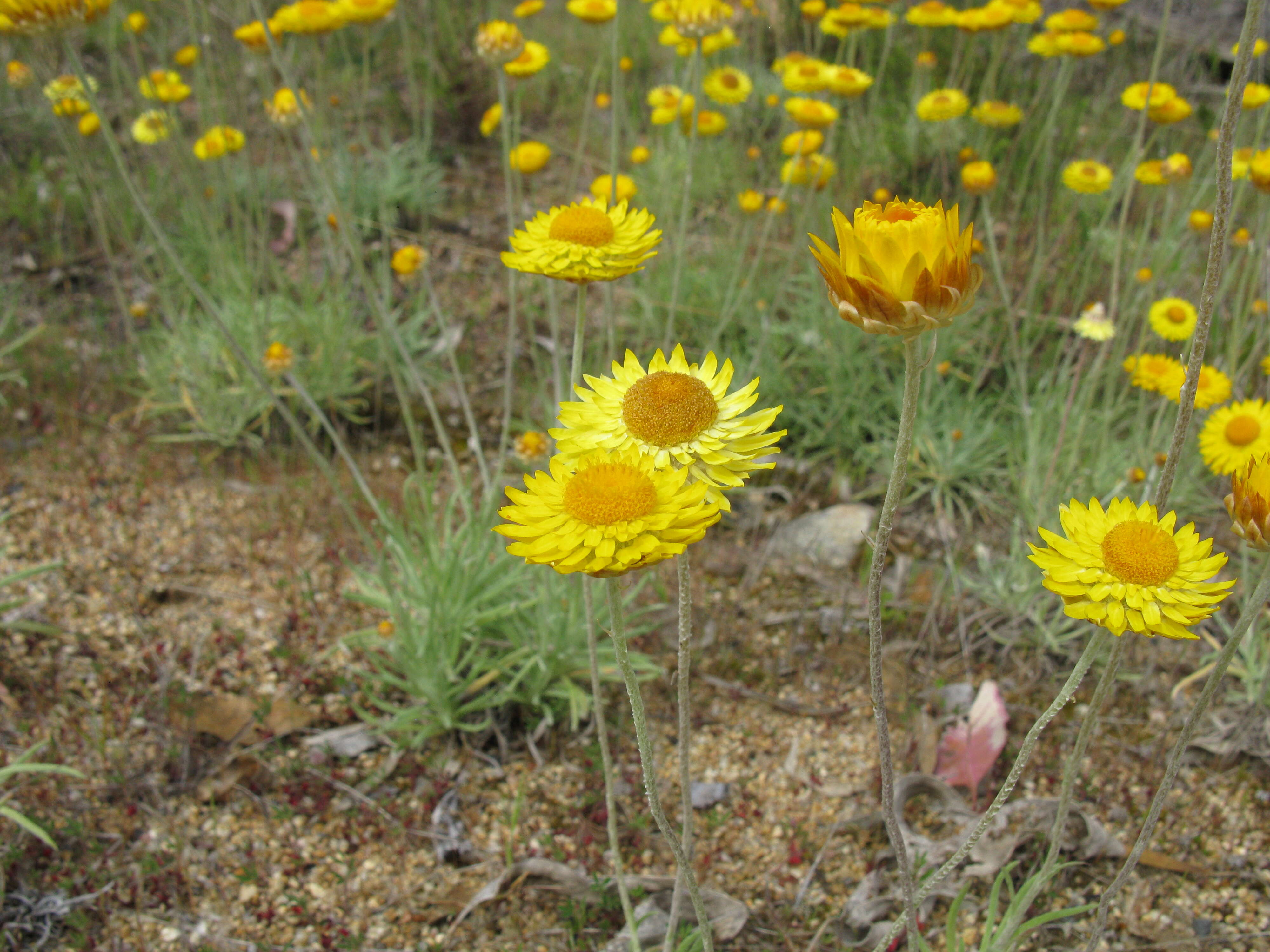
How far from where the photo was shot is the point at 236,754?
97.0 inches

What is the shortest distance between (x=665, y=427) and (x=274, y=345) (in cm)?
171

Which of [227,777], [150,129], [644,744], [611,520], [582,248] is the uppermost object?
[582,248]

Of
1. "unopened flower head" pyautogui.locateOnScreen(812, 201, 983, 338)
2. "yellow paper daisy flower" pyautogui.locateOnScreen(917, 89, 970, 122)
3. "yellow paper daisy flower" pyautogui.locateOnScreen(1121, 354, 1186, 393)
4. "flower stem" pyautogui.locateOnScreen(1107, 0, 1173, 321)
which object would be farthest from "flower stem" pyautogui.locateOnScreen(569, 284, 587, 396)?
"yellow paper daisy flower" pyautogui.locateOnScreen(917, 89, 970, 122)

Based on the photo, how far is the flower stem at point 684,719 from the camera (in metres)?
1.26

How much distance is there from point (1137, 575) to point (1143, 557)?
27 millimetres

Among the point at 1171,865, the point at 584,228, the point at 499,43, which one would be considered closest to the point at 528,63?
the point at 499,43

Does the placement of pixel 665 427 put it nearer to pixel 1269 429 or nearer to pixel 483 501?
pixel 483 501

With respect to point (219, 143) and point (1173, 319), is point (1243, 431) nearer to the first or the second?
point (1173, 319)

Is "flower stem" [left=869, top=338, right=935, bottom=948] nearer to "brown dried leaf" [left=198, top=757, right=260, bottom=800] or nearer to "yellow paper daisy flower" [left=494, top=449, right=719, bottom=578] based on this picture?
"yellow paper daisy flower" [left=494, top=449, right=719, bottom=578]

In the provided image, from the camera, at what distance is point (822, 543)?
3.21 meters

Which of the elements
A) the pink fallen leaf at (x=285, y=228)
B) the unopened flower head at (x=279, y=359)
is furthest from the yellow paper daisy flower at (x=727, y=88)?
the pink fallen leaf at (x=285, y=228)

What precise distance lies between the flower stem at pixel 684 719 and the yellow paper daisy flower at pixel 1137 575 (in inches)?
19.7

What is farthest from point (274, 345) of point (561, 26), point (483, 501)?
point (561, 26)

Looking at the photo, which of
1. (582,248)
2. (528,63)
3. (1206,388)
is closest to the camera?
(582,248)
